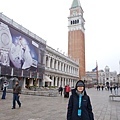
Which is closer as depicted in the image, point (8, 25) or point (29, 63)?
point (8, 25)

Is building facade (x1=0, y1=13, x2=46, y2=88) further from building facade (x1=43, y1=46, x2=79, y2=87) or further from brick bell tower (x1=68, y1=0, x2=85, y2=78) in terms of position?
brick bell tower (x1=68, y1=0, x2=85, y2=78)

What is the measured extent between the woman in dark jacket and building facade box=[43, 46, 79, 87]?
38.6 m

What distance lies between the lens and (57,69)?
51750 mm

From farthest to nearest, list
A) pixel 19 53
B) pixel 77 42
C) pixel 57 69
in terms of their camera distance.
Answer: pixel 77 42 → pixel 57 69 → pixel 19 53

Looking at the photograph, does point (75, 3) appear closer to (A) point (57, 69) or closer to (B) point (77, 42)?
(B) point (77, 42)

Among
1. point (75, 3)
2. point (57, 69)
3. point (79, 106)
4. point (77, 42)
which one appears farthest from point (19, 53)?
point (75, 3)

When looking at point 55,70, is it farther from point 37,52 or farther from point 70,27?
point 70,27

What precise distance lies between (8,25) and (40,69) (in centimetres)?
1447

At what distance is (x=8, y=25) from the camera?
2781 cm

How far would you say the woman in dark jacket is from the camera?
11.7ft

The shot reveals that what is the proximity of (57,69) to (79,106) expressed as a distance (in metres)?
48.2

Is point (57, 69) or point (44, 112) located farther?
point (57, 69)

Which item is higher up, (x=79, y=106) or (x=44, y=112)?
(x=79, y=106)

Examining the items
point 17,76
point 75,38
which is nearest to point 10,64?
point 17,76
